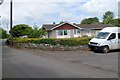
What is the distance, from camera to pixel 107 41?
2262cm

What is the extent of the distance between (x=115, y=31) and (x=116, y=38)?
76 centimetres

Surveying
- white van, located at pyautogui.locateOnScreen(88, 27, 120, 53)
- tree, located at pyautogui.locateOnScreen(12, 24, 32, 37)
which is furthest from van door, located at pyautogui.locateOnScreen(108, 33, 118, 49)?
tree, located at pyautogui.locateOnScreen(12, 24, 32, 37)

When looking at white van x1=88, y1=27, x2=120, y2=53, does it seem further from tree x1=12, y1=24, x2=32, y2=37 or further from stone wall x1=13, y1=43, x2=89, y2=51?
tree x1=12, y1=24, x2=32, y2=37

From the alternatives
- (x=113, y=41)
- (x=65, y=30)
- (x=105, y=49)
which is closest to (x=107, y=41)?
(x=113, y=41)

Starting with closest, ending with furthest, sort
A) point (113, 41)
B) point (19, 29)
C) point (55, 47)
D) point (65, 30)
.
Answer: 1. point (113, 41)
2. point (55, 47)
3. point (65, 30)
4. point (19, 29)

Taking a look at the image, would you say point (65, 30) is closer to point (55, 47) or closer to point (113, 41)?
point (55, 47)

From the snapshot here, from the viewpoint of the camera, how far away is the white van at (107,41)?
22336 mm

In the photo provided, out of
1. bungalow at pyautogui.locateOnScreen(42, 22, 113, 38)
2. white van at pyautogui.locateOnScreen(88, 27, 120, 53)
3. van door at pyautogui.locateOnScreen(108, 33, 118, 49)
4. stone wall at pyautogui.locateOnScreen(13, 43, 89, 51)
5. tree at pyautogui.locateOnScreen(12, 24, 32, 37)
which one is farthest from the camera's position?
tree at pyautogui.locateOnScreen(12, 24, 32, 37)

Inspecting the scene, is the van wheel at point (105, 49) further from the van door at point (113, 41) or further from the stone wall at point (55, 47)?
the stone wall at point (55, 47)

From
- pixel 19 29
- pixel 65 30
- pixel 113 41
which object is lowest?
pixel 113 41

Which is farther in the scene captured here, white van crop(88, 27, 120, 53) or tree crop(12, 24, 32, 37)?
tree crop(12, 24, 32, 37)

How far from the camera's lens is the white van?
22.3 metres

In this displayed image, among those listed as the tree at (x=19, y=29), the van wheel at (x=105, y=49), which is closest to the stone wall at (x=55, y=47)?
the van wheel at (x=105, y=49)

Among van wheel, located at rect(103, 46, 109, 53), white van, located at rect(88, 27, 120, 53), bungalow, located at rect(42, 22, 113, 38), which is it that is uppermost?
bungalow, located at rect(42, 22, 113, 38)
